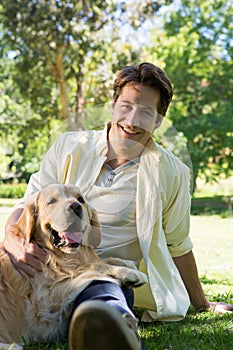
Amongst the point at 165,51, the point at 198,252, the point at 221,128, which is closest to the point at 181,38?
the point at 165,51

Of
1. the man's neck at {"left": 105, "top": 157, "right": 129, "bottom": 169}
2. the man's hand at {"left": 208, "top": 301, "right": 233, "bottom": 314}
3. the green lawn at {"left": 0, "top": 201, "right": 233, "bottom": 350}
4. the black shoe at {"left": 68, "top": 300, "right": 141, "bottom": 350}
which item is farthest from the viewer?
the man's hand at {"left": 208, "top": 301, "right": 233, "bottom": 314}

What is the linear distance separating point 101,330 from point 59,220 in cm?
79

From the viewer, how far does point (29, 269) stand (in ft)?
9.65

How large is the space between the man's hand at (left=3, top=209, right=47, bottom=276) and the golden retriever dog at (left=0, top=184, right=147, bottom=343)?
0.08ft

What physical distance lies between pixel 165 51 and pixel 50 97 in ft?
29.8

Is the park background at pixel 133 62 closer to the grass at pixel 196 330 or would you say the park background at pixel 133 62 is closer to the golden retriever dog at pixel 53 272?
the grass at pixel 196 330

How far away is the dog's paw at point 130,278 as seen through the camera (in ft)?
9.49

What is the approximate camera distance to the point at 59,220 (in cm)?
282

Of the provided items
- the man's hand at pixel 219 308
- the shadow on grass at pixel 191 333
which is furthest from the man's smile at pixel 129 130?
the man's hand at pixel 219 308

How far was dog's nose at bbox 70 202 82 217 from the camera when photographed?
281 centimetres

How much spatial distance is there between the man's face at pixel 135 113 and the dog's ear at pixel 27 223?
0.66m

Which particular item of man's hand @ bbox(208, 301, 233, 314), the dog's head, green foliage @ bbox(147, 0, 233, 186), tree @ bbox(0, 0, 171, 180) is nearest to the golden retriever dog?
the dog's head

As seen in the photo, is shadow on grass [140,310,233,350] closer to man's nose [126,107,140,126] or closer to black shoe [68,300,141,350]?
black shoe [68,300,141,350]

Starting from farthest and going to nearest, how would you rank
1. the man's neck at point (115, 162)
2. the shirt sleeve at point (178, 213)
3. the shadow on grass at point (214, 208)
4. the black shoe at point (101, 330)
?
1. the shadow on grass at point (214, 208)
2. the shirt sleeve at point (178, 213)
3. the man's neck at point (115, 162)
4. the black shoe at point (101, 330)
